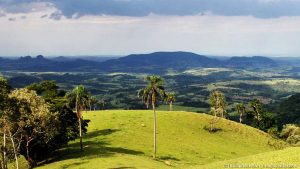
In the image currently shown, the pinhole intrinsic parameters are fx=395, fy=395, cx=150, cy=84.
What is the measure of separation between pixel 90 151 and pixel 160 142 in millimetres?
23579

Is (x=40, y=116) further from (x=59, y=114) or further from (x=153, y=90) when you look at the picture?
(x=153, y=90)

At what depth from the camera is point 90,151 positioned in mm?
79000

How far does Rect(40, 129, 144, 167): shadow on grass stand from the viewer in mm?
75562

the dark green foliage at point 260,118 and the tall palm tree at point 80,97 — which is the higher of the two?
the tall palm tree at point 80,97

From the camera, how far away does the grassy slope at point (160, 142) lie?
7136 centimetres

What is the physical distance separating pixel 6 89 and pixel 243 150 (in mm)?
66698

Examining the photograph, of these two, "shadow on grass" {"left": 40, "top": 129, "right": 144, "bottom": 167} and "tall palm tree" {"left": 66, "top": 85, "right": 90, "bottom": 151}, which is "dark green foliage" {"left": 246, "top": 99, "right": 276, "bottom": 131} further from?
"tall palm tree" {"left": 66, "top": 85, "right": 90, "bottom": 151}

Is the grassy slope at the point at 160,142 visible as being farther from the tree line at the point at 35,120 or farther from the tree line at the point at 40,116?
the tree line at the point at 40,116

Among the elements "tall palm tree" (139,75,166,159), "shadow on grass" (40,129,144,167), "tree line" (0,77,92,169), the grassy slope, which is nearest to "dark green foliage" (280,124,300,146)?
the grassy slope

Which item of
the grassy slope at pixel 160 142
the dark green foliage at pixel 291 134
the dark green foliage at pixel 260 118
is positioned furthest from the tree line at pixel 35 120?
the dark green foliage at pixel 260 118

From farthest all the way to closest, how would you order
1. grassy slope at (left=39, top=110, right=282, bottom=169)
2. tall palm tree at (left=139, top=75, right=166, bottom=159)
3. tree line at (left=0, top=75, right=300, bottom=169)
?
tall palm tree at (left=139, top=75, right=166, bottom=159)
grassy slope at (left=39, top=110, right=282, bottom=169)
tree line at (left=0, top=75, right=300, bottom=169)

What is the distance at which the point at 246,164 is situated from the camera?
4847 cm

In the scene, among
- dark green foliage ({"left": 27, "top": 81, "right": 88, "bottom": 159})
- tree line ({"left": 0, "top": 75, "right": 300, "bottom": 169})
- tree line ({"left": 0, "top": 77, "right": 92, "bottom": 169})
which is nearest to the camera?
tree line ({"left": 0, "top": 77, "right": 92, "bottom": 169})

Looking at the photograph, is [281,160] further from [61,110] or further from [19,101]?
[61,110]
